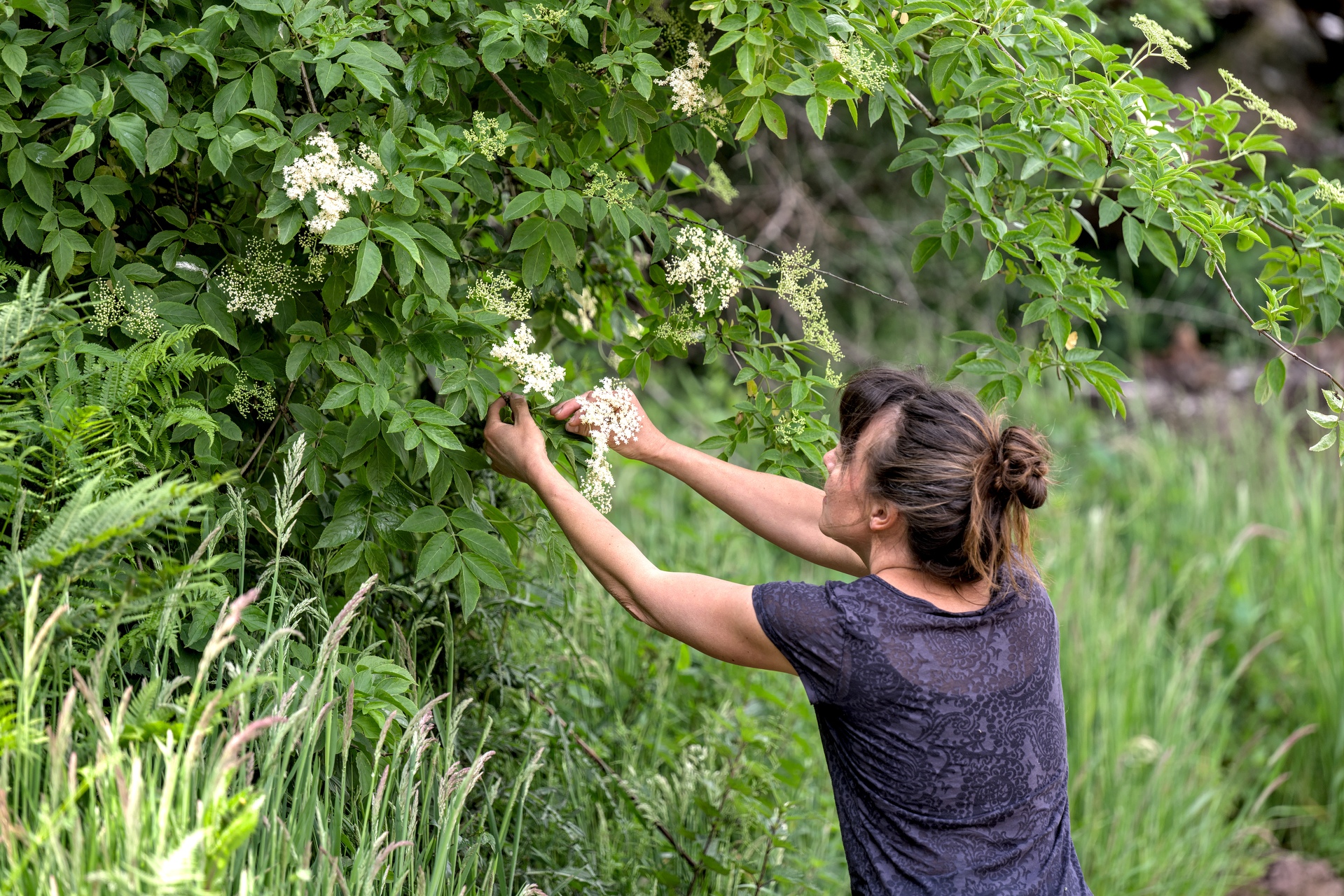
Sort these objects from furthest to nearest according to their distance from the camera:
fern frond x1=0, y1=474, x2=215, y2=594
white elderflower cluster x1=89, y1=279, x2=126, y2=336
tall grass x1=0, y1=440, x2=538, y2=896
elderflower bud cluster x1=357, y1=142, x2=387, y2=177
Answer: white elderflower cluster x1=89, y1=279, x2=126, y2=336 → elderflower bud cluster x1=357, y1=142, x2=387, y2=177 → fern frond x1=0, y1=474, x2=215, y2=594 → tall grass x1=0, y1=440, x2=538, y2=896

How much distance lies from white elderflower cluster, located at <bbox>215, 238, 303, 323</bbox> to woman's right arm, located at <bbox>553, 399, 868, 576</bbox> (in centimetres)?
74

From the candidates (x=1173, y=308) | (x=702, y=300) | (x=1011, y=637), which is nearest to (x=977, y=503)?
(x=1011, y=637)

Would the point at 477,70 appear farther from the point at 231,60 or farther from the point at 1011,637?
the point at 1011,637

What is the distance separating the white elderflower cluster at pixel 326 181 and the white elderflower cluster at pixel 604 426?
582 mm

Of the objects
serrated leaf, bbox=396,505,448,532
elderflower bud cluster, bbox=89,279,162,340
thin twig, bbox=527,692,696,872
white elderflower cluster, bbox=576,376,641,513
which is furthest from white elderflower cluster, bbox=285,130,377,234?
thin twig, bbox=527,692,696,872

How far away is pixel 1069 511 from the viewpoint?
5.26m

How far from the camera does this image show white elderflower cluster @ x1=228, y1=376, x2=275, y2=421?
1.86 m

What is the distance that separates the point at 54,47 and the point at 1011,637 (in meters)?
1.95

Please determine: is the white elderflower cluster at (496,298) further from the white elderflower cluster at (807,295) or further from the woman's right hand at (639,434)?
the white elderflower cluster at (807,295)

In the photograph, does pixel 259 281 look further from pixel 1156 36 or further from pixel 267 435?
pixel 1156 36

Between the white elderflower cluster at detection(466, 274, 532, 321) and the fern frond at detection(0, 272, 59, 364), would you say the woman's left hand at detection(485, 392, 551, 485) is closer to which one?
the white elderflower cluster at detection(466, 274, 532, 321)

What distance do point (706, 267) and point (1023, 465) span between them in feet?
2.23

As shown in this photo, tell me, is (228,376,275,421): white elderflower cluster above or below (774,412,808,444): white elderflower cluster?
above

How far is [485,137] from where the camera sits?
1.77m
